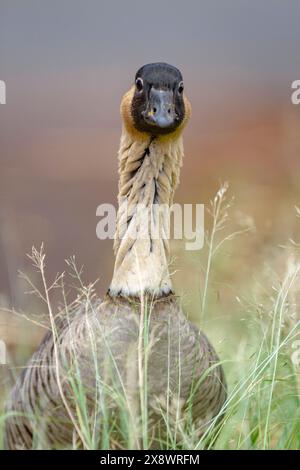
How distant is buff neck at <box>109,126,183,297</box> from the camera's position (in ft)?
14.7

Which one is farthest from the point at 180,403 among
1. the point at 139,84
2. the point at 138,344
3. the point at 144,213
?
the point at 139,84

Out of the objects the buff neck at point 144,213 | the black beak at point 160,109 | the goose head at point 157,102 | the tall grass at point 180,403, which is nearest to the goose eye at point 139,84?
the goose head at point 157,102

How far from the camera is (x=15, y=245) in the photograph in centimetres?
655

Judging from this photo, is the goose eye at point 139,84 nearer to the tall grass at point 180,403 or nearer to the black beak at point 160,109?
the black beak at point 160,109

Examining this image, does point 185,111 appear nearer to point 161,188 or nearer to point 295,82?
point 161,188

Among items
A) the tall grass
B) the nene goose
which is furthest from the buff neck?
the tall grass

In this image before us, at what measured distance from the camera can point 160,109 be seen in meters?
4.56

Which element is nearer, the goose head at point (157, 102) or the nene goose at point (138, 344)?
the nene goose at point (138, 344)

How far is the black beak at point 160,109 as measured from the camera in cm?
453

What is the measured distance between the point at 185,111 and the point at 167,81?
1.13 ft

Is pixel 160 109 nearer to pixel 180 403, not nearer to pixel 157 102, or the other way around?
pixel 157 102

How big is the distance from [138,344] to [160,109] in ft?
3.79
